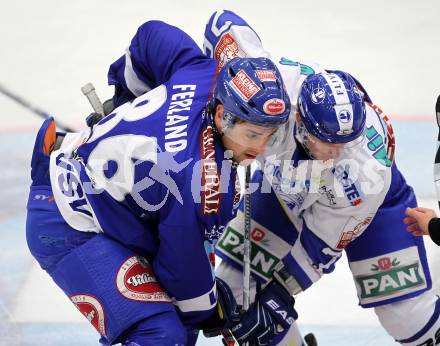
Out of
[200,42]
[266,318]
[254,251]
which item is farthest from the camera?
[200,42]

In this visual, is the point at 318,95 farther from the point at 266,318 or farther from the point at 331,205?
the point at 266,318

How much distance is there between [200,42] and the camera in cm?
538

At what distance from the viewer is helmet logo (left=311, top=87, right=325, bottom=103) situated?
9.80 ft

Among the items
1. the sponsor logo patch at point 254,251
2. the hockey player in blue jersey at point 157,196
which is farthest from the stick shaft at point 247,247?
the hockey player in blue jersey at point 157,196

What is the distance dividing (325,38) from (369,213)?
8.03 ft

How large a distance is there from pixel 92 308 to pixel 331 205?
86cm

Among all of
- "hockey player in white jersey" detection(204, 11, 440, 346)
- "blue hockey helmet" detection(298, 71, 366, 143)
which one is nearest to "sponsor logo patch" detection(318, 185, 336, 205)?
"hockey player in white jersey" detection(204, 11, 440, 346)

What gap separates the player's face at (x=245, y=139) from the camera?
289cm

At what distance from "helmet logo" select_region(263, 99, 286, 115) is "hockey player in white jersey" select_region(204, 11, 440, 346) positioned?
6.6 inches

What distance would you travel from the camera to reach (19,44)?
5473 mm

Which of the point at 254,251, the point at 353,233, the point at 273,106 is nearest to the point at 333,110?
the point at 273,106

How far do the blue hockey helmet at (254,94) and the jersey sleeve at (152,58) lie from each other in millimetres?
376

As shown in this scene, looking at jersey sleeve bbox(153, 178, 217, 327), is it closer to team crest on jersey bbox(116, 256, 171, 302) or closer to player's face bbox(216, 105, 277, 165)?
team crest on jersey bbox(116, 256, 171, 302)

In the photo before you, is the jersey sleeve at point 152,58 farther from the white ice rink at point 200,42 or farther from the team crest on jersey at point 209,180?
the white ice rink at point 200,42
